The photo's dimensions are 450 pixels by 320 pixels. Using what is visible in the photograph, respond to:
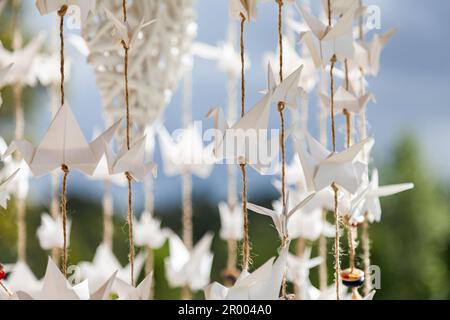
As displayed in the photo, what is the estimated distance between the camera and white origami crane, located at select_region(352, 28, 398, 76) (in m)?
0.46

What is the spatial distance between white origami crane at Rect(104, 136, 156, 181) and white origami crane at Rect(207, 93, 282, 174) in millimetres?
45

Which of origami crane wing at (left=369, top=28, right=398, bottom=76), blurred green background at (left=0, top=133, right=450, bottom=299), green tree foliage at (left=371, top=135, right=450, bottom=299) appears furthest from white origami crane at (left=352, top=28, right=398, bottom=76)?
green tree foliage at (left=371, top=135, right=450, bottom=299)

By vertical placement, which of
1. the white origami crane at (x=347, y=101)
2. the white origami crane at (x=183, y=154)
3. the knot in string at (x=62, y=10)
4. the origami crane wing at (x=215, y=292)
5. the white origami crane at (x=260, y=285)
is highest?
the knot in string at (x=62, y=10)

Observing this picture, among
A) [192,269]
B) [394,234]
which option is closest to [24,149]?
[192,269]

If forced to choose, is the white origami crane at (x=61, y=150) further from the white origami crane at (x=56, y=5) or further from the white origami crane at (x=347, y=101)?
the white origami crane at (x=347, y=101)

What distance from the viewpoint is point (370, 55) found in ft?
1.54

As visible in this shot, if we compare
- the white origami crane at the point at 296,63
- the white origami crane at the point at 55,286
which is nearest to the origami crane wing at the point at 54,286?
the white origami crane at the point at 55,286

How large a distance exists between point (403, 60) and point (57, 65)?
9.29ft

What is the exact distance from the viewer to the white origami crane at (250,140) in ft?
1.11

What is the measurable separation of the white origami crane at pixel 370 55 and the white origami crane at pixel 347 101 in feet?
0.14

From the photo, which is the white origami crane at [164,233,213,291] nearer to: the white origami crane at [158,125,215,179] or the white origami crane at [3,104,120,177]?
the white origami crane at [158,125,215,179]

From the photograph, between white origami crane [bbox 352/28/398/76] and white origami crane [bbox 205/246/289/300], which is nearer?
white origami crane [bbox 205/246/289/300]

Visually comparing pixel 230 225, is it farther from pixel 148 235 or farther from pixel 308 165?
pixel 308 165
